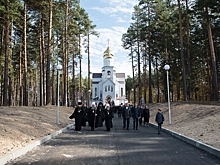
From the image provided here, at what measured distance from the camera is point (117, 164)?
6.37m

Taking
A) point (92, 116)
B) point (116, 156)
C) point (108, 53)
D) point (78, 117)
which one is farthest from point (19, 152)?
point (108, 53)

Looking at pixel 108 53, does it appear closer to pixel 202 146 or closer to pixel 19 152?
pixel 202 146

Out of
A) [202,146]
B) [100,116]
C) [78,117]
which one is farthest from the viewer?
[100,116]

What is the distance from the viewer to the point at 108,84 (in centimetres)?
7338

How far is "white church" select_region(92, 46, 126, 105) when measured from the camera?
240 ft

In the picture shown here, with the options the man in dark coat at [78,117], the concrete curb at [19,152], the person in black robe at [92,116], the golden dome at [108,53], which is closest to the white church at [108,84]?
the golden dome at [108,53]

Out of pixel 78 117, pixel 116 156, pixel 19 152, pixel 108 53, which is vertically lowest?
pixel 116 156

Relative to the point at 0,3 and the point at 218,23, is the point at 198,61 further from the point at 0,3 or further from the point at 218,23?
the point at 0,3

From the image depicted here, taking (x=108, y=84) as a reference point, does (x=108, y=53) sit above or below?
above

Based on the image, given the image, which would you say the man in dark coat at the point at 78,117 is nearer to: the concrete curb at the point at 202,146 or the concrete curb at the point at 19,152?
A: the concrete curb at the point at 19,152

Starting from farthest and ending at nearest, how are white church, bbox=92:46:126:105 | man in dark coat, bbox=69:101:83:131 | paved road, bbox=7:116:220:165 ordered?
white church, bbox=92:46:126:105, man in dark coat, bbox=69:101:83:131, paved road, bbox=7:116:220:165

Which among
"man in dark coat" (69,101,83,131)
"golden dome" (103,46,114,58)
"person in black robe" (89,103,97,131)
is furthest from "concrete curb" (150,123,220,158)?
"golden dome" (103,46,114,58)

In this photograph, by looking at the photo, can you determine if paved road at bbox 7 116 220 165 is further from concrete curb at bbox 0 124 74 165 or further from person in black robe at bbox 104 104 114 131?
person in black robe at bbox 104 104 114 131

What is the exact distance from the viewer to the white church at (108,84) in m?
73.2
